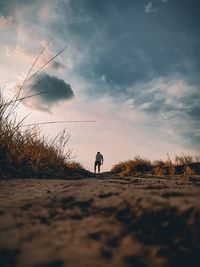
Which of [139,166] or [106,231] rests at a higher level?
[139,166]

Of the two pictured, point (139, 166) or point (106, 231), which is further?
point (139, 166)

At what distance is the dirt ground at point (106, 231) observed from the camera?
62 cm

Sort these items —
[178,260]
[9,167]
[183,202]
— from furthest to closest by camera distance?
[9,167], [183,202], [178,260]

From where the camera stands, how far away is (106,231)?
0.75 meters

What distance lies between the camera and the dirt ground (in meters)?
0.62

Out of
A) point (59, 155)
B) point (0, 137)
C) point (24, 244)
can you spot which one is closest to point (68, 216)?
point (24, 244)

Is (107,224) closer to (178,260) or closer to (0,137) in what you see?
(178,260)

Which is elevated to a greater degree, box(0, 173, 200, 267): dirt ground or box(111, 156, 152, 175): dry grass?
box(111, 156, 152, 175): dry grass

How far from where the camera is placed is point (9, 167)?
247 cm

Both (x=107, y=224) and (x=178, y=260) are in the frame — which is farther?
(x=107, y=224)

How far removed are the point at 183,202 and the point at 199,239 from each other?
0.17 meters

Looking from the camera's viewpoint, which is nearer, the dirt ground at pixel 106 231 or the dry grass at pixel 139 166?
the dirt ground at pixel 106 231

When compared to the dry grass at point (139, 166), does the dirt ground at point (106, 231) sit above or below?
below

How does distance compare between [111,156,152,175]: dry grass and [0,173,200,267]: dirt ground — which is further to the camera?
[111,156,152,175]: dry grass
